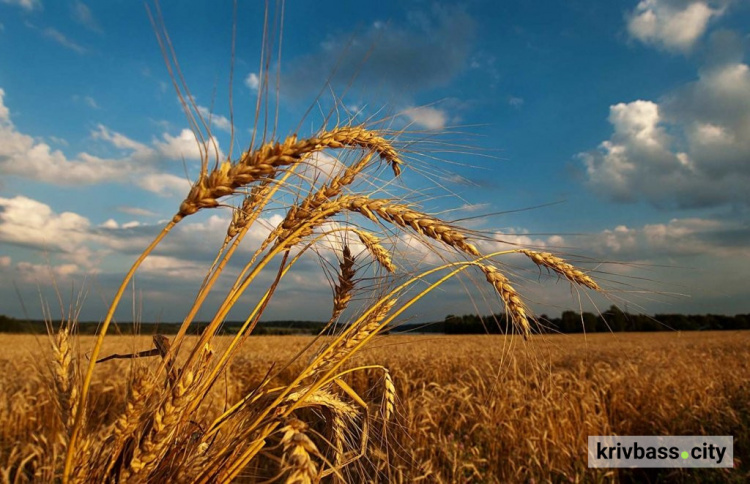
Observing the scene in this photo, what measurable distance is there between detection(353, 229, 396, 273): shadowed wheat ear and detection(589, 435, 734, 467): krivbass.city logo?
15.2ft

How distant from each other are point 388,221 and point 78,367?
3.74 ft

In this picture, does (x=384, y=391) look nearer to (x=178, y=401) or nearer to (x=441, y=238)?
(x=441, y=238)

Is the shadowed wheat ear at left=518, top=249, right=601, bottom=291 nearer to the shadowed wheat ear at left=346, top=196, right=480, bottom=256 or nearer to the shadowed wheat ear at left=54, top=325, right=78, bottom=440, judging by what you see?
the shadowed wheat ear at left=346, top=196, right=480, bottom=256

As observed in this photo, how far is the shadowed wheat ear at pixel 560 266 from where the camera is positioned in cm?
208

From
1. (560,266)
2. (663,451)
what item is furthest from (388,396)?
(663,451)

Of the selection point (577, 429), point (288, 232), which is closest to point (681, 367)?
point (577, 429)

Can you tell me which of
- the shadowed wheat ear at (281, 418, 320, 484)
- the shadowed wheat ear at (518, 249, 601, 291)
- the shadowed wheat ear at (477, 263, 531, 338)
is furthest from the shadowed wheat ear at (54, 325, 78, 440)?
the shadowed wheat ear at (518, 249, 601, 291)

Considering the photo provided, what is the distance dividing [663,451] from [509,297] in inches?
222

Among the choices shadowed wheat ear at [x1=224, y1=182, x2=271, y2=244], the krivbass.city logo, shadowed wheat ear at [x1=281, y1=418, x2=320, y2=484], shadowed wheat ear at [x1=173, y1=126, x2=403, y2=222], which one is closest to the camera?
shadowed wheat ear at [x1=281, y1=418, x2=320, y2=484]

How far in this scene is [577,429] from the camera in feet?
20.6

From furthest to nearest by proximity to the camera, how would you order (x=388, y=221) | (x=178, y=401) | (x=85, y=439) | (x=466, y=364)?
1. (x=466, y=364)
2. (x=388, y=221)
3. (x=85, y=439)
4. (x=178, y=401)

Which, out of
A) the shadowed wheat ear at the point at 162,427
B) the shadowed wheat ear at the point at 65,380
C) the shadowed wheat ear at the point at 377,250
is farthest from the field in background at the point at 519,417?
the shadowed wheat ear at the point at 162,427

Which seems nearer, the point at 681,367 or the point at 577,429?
the point at 577,429

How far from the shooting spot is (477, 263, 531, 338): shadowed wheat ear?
1973mm
